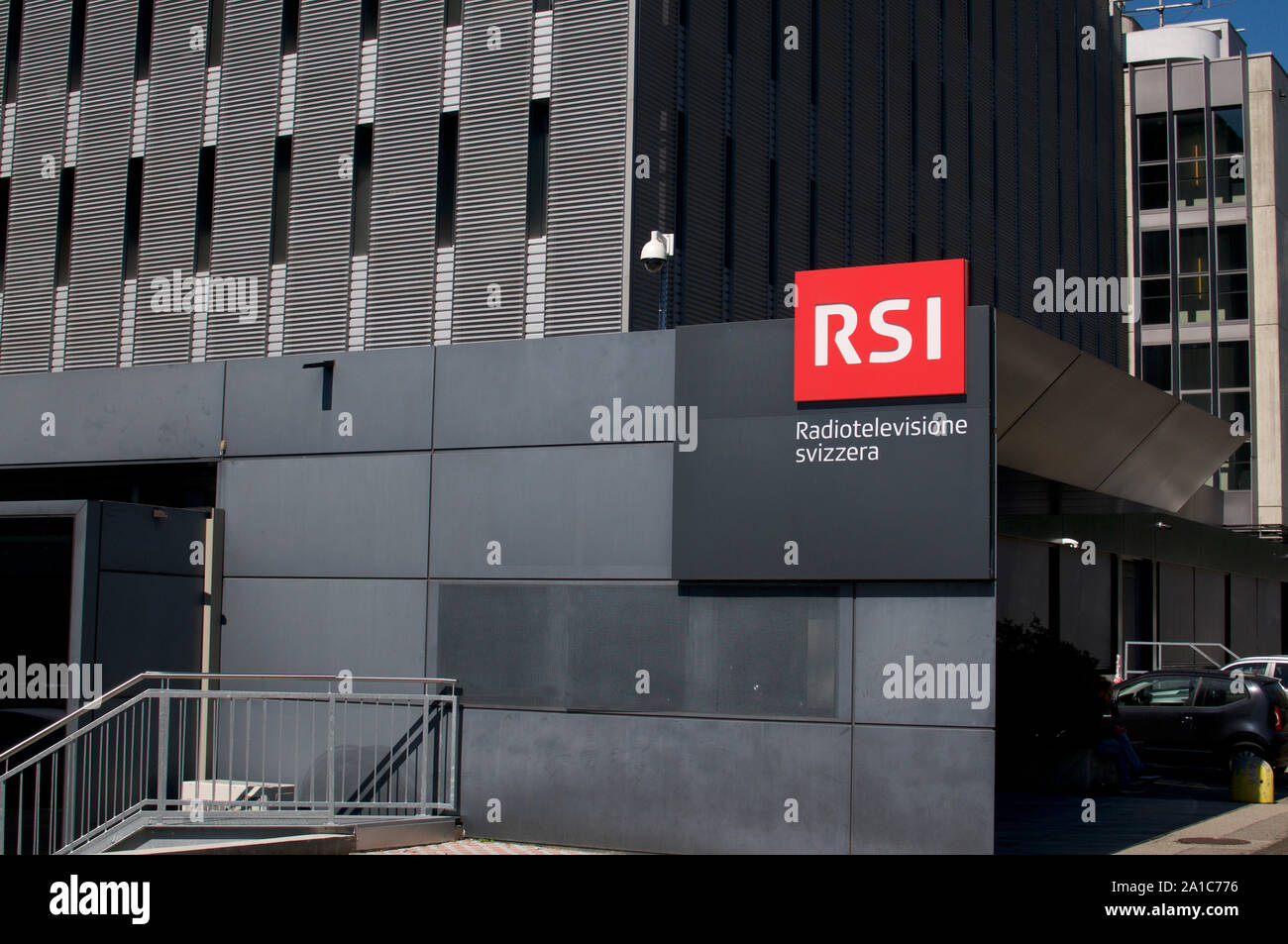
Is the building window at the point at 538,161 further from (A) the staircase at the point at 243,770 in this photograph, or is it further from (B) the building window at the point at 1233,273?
(B) the building window at the point at 1233,273

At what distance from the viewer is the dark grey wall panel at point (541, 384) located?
47.9 ft

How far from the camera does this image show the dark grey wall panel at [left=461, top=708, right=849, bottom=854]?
13.4 metres

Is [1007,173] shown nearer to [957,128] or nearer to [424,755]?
[957,128]

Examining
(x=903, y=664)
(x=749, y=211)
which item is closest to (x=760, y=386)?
(x=903, y=664)

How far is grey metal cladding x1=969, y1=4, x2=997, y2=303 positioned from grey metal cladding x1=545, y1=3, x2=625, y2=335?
430 inches

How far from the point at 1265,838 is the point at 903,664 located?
16.7ft

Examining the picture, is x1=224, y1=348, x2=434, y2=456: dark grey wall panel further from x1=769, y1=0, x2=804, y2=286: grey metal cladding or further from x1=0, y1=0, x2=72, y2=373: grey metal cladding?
→ x1=769, y1=0, x2=804, y2=286: grey metal cladding

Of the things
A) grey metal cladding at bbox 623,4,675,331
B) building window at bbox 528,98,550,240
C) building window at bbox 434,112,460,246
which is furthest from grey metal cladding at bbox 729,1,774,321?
building window at bbox 434,112,460,246

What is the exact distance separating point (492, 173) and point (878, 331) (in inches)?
259

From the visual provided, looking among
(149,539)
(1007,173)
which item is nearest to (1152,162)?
(1007,173)

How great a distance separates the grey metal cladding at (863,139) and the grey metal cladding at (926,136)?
4.23 feet

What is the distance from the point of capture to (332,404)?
16.4 meters

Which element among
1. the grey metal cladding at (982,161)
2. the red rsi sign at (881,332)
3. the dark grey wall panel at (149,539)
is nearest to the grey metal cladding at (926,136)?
the grey metal cladding at (982,161)
